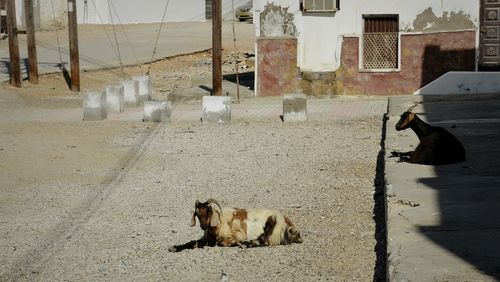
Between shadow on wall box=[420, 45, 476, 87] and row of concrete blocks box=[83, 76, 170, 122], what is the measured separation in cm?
666

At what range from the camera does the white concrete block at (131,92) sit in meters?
24.5

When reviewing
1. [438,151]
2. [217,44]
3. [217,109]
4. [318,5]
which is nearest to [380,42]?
[318,5]

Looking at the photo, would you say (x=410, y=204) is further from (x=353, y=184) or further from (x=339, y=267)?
(x=353, y=184)


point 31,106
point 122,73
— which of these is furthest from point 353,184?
point 122,73

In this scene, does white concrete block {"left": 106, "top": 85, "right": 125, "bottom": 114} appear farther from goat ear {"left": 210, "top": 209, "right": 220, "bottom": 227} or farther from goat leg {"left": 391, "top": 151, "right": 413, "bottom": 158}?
goat ear {"left": 210, "top": 209, "right": 220, "bottom": 227}

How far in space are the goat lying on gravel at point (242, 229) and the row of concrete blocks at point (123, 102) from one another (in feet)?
38.8

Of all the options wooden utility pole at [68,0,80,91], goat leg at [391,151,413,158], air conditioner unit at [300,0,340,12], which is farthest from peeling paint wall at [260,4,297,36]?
goat leg at [391,151,413,158]

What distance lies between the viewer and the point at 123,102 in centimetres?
2388

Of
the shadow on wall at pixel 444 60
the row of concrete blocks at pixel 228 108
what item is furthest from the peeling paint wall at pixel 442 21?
the row of concrete blocks at pixel 228 108

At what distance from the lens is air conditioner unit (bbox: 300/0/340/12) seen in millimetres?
25359

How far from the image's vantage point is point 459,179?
11.6m

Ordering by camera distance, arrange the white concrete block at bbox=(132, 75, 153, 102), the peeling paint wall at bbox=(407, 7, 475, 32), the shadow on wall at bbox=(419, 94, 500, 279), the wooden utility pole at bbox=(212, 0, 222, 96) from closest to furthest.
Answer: the shadow on wall at bbox=(419, 94, 500, 279) < the wooden utility pole at bbox=(212, 0, 222, 96) < the peeling paint wall at bbox=(407, 7, 475, 32) < the white concrete block at bbox=(132, 75, 153, 102)

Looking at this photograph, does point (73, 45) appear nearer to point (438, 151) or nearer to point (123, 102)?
point (123, 102)

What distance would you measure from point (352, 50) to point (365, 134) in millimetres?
6891
